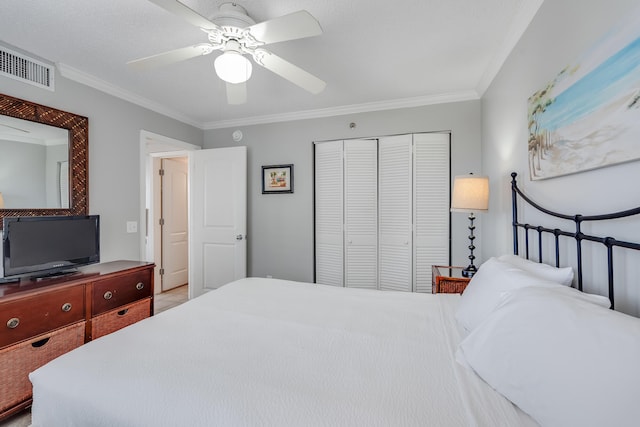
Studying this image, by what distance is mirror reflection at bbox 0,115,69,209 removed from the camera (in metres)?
2.04

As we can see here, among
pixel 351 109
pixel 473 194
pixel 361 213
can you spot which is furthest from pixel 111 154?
pixel 473 194

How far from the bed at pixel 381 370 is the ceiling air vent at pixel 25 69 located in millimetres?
2183

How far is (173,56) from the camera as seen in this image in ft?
5.60

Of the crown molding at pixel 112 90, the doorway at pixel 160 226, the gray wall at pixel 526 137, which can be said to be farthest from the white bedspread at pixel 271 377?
the doorway at pixel 160 226

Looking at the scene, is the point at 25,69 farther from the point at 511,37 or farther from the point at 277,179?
the point at 511,37

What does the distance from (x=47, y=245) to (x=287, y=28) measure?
2.24m

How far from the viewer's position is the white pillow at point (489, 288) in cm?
120

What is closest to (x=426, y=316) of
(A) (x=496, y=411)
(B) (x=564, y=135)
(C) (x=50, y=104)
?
(A) (x=496, y=411)

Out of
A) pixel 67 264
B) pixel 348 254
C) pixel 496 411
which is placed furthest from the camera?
pixel 348 254

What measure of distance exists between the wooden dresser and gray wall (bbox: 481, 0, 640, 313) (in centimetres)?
292

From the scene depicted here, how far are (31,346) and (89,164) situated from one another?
1.57m

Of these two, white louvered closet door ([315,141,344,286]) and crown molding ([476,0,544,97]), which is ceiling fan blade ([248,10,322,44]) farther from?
white louvered closet door ([315,141,344,286])

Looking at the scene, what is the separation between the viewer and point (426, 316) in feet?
5.06

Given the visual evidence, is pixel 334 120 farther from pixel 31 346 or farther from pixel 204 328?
pixel 31 346
